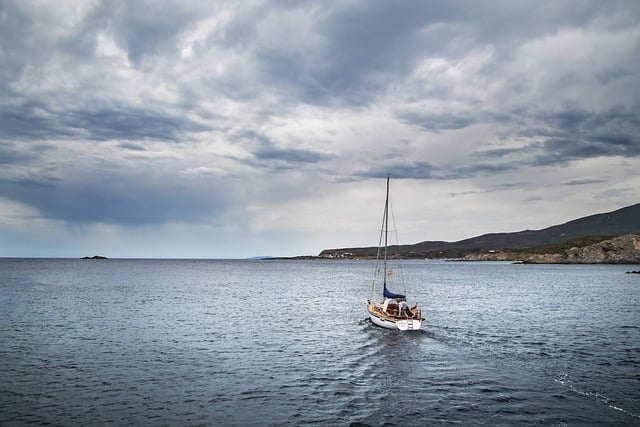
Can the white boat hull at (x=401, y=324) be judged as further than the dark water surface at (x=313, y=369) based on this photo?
Yes

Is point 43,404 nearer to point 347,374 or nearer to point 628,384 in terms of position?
point 347,374

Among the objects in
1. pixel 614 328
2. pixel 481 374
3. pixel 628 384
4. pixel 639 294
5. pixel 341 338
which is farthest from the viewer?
pixel 639 294

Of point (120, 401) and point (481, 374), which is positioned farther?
point (481, 374)

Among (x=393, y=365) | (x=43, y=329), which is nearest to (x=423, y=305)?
(x=393, y=365)

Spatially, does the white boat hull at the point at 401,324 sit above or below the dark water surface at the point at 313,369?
above

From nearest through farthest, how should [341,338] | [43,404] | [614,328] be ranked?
1. [43,404]
2. [341,338]
3. [614,328]

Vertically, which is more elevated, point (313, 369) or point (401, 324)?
point (401, 324)

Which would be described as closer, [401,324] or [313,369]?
[313,369]

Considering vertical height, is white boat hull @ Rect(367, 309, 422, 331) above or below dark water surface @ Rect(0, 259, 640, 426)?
above

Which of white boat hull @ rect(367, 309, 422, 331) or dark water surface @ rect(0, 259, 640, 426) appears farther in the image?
white boat hull @ rect(367, 309, 422, 331)

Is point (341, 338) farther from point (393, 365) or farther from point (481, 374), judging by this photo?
point (481, 374)

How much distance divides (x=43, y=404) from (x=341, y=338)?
28.2 meters

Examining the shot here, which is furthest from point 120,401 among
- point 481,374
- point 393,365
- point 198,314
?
point 198,314

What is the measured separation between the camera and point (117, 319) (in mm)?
58906
